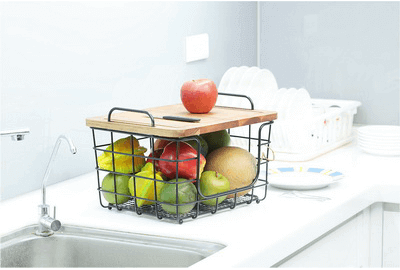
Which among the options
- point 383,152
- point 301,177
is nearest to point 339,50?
point 383,152

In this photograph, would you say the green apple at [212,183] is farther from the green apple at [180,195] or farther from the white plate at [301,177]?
the white plate at [301,177]

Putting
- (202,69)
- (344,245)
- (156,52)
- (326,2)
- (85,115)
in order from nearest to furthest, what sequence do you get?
(344,245) < (85,115) < (156,52) < (202,69) < (326,2)

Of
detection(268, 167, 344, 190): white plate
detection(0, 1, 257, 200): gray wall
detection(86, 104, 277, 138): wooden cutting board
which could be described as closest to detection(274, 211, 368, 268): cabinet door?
detection(268, 167, 344, 190): white plate

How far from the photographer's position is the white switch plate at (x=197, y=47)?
2.09m

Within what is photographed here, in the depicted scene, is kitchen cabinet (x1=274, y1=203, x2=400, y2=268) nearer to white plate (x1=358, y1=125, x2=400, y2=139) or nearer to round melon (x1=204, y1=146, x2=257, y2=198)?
round melon (x1=204, y1=146, x2=257, y2=198)

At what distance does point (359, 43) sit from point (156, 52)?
76 centimetres

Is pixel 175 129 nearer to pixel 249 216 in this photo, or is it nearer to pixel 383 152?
pixel 249 216

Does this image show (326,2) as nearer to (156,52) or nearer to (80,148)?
(156,52)

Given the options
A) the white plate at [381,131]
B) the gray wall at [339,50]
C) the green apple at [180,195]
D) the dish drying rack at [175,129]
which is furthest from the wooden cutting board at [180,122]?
the gray wall at [339,50]

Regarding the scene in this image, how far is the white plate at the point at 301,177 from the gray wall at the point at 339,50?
27.8 inches

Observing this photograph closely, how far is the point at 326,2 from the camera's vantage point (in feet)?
7.66

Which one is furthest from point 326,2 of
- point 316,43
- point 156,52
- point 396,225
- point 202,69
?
point 396,225

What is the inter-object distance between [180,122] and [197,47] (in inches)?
34.5

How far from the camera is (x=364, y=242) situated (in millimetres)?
1552
